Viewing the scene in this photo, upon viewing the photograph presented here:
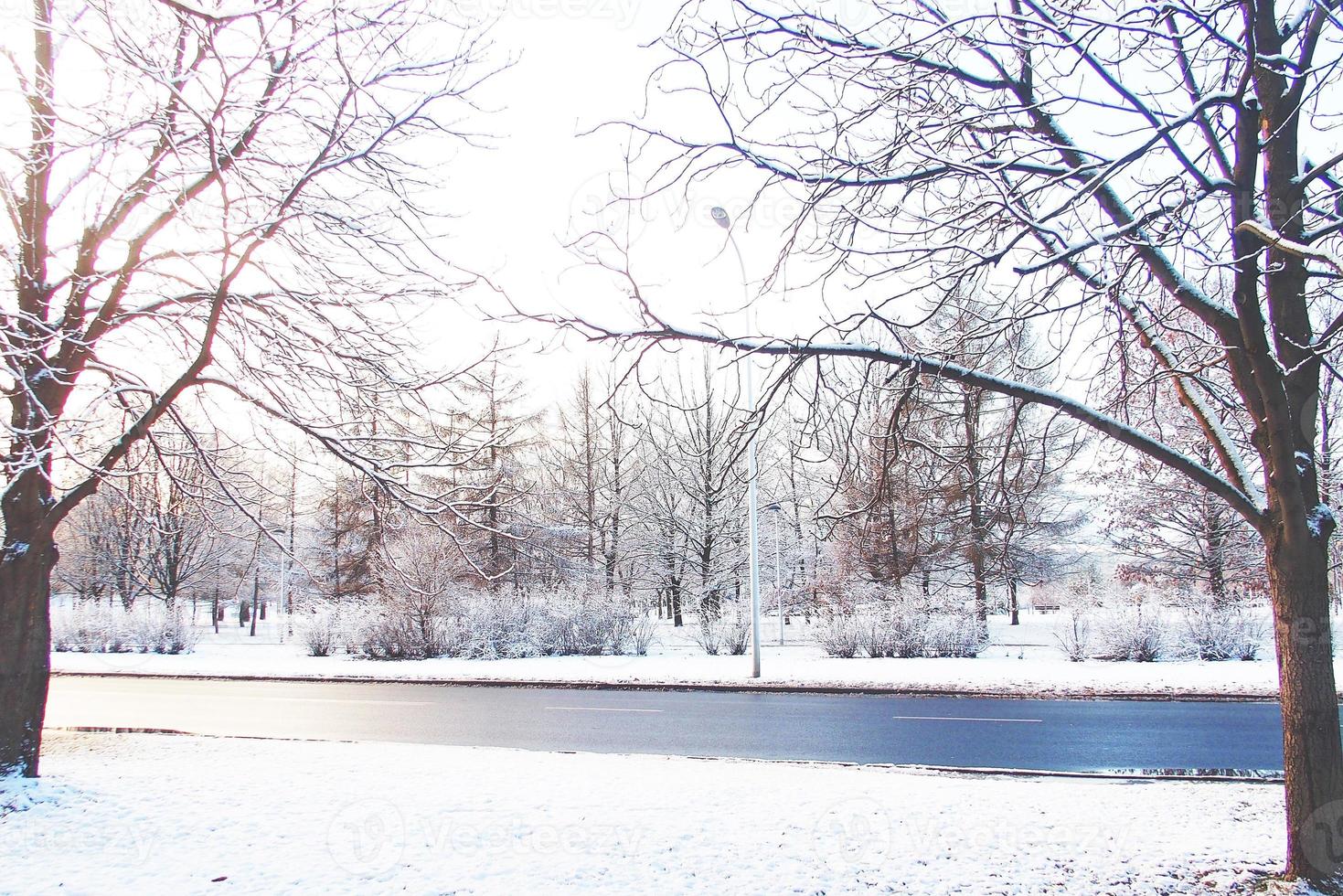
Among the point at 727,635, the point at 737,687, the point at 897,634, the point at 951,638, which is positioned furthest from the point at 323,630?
the point at 951,638

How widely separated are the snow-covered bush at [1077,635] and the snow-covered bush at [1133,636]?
289mm

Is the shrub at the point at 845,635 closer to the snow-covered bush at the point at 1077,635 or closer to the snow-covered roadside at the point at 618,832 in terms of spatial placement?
the snow-covered bush at the point at 1077,635

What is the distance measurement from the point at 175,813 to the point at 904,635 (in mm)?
16964

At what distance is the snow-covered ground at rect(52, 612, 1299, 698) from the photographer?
1402cm

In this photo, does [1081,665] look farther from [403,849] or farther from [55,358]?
[55,358]

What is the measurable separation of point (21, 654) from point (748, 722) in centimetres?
829

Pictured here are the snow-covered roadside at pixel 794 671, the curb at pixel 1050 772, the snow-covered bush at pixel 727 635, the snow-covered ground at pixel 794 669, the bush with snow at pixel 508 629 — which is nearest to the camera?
the curb at pixel 1050 772

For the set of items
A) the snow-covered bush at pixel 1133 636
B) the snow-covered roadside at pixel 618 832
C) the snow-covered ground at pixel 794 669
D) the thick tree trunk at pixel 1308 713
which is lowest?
the snow-covered ground at pixel 794 669

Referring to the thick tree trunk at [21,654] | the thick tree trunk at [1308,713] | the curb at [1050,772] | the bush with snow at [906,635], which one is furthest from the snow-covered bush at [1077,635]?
the thick tree trunk at [21,654]

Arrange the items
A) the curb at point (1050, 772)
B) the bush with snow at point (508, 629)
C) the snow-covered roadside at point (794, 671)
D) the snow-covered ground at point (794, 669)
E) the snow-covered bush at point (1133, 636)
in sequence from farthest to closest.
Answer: the bush with snow at point (508, 629), the snow-covered bush at point (1133, 636), the snow-covered ground at point (794, 669), the snow-covered roadside at point (794, 671), the curb at point (1050, 772)

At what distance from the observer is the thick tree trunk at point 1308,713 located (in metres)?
4.02

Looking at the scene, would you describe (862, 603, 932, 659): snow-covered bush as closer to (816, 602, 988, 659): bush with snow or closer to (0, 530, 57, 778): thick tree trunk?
(816, 602, 988, 659): bush with snow

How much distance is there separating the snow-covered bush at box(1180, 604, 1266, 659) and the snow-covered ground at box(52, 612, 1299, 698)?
1.50 feet

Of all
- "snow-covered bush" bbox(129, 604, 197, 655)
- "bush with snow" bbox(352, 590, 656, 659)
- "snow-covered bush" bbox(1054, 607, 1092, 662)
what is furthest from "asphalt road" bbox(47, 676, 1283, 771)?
"snow-covered bush" bbox(129, 604, 197, 655)
